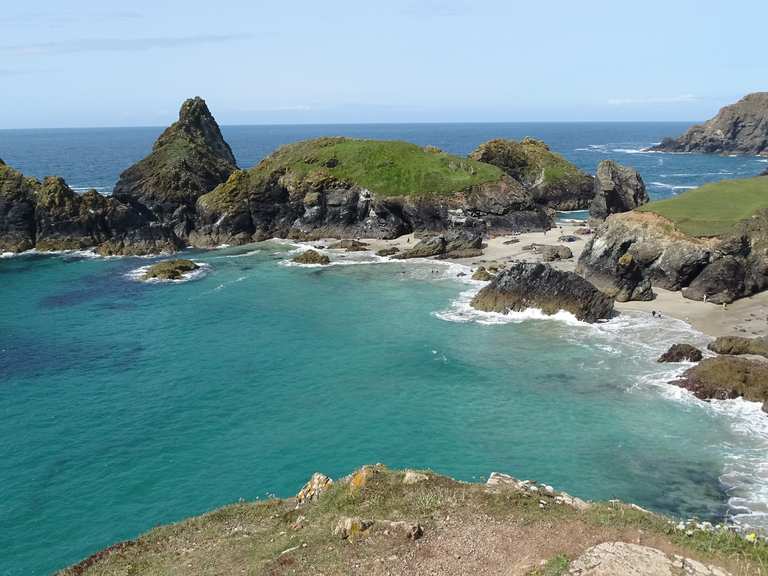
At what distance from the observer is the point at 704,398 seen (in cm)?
3694

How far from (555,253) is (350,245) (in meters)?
28.4

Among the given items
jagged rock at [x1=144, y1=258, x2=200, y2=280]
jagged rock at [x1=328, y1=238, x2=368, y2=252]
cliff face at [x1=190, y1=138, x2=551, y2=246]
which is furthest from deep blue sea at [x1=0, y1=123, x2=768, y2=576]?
cliff face at [x1=190, y1=138, x2=551, y2=246]

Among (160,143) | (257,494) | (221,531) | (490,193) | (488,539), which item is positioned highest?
(160,143)

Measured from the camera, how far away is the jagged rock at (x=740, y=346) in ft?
138

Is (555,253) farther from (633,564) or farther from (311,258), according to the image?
(633,564)

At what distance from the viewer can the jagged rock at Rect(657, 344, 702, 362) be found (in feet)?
139

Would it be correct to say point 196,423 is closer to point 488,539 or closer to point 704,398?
point 488,539

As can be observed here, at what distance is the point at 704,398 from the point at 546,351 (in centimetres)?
1144

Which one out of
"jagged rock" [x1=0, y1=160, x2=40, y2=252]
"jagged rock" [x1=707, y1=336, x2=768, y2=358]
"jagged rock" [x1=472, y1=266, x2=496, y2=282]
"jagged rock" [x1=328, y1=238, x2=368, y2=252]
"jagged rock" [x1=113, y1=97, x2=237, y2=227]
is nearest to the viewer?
"jagged rock" [x1=707, y1=336, x2=768, y2=358]

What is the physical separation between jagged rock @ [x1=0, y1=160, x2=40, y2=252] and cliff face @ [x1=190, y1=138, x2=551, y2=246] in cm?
2251

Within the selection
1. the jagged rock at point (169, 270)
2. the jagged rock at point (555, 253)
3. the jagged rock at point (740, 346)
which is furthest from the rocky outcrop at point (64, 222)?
the jagged rock at point (740, 346)

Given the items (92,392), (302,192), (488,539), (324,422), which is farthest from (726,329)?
(302,192)

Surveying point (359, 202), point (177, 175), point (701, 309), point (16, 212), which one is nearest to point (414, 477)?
point (701, 309)

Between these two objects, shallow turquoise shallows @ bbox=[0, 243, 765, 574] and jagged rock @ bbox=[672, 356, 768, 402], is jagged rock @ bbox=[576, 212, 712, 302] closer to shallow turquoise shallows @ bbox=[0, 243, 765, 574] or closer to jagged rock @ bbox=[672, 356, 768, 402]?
shallow turquoise shallows @ bbox=[0, 243, 765, 574]
